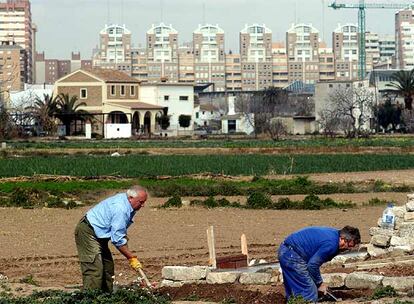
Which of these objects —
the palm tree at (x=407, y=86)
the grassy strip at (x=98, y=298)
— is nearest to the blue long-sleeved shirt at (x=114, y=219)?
the grassy strip at (x=98, y=298)

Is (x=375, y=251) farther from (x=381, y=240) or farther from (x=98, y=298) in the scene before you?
(x=98, y=298)

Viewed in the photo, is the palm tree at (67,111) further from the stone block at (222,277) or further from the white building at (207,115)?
the stone block at (222,277)

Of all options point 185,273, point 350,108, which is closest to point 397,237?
point 185,273

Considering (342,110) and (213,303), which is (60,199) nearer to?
(213,303)

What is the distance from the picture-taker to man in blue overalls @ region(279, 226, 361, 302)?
15.1m

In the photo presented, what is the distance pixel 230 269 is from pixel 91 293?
4.86 m

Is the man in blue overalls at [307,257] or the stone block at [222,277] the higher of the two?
the man in blue overalls at [307,257]

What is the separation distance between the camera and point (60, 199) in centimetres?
3775

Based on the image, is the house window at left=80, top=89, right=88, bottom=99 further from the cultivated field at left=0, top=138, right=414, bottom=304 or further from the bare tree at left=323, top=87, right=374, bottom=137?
the cultivated field at left=0, top=138, right=414, bottom=304

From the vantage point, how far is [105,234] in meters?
15.3

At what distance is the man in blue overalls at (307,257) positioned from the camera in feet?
49.6

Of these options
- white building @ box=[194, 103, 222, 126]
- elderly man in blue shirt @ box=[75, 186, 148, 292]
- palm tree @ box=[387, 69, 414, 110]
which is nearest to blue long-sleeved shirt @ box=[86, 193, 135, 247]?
elderly man in blue shirt @ box=[75, 186, 148, 292]

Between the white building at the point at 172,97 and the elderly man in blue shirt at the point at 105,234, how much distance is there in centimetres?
10714

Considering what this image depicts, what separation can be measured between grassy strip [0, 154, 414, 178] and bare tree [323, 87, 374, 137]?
42153mm
